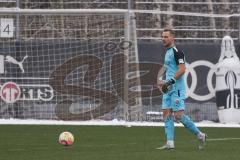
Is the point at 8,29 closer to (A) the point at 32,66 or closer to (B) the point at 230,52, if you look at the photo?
(A) the point at 32,66

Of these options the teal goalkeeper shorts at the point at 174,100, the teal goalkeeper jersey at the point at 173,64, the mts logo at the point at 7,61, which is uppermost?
the mts logo at the point at 7,61

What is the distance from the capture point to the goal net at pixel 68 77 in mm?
22359

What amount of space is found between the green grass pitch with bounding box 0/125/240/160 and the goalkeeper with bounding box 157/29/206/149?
0.34m

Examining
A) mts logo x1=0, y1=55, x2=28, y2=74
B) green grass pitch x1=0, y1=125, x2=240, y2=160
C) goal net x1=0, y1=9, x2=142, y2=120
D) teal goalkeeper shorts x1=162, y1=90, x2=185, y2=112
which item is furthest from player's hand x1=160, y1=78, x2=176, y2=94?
mts logo x1=0, y1=55, x2=28, y2=74

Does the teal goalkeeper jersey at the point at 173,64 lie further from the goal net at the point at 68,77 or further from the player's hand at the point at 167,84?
the goal net at the point at 68,77

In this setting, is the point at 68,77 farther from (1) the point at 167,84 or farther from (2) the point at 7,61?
(1) the point at 167,84

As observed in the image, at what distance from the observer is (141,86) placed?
2236 cm

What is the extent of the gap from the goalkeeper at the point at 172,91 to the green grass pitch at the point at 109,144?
34cm

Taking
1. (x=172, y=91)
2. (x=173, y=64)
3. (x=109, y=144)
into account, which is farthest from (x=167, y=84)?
(x=109, y=144)

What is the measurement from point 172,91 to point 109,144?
183 cm

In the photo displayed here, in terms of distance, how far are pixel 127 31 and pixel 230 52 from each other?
9.52 ft

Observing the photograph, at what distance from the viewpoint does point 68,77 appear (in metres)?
22.6

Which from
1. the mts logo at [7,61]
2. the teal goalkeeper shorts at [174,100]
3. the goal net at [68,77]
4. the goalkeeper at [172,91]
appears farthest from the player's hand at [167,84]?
the mts logo at [7,61]

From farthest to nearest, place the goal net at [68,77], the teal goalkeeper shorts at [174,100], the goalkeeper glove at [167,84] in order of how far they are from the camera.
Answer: the goal net at [68,77] < the teal goalkeeper shorts at [174,100] < the goalkeeper glove at [167,84]
